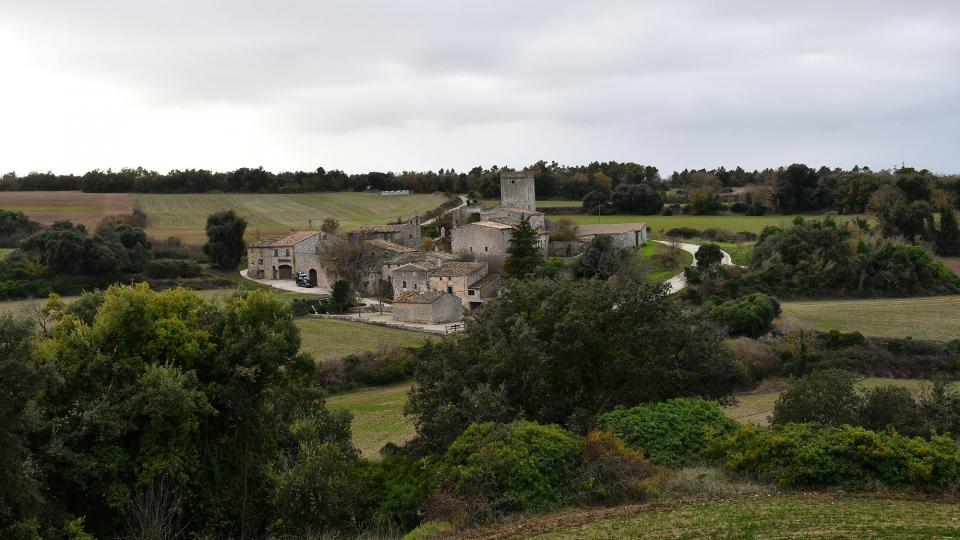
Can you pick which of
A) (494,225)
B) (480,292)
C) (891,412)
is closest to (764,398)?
(891,412)

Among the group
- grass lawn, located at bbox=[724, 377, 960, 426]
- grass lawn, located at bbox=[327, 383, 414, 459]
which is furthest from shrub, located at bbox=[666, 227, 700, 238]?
grass lawn, located at bbox=[327, 383, 414, 459]

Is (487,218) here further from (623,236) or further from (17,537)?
(17,537)

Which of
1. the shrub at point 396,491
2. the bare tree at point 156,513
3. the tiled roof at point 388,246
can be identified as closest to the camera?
the bare tree at point 156,513

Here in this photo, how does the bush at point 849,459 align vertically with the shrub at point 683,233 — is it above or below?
below

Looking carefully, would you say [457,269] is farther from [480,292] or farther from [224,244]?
[224,244]

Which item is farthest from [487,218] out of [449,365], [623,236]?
[449,365]

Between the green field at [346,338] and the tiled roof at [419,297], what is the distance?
234 centimetres

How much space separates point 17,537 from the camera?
1216 centimetres

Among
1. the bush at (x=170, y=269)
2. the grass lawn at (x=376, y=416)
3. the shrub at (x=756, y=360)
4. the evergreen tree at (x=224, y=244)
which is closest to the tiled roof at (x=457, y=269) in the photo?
the grass lawn at (x=376, y=416)

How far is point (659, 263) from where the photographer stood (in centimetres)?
5562

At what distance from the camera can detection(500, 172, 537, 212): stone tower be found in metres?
69.2

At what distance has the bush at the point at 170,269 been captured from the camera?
5438cm

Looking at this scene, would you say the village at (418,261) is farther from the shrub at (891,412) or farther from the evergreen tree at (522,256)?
the shrub at (891,412)

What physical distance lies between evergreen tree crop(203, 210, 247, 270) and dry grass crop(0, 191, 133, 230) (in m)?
10.8
